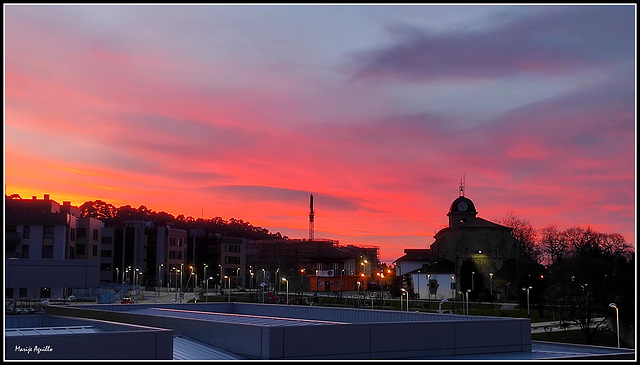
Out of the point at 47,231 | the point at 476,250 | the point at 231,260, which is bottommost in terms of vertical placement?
the point at 231,260

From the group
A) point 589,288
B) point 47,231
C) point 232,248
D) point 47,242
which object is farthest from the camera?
point 232,248

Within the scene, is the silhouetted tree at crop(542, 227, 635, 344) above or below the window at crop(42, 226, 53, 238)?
below

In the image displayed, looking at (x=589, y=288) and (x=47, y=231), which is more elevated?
(x=47, y=231)

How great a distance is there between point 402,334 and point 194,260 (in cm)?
15047

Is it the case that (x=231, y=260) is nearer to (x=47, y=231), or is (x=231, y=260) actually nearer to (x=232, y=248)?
(x=232, y=248)

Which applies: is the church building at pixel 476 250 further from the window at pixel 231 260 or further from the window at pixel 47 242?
the window at pixel 47 242

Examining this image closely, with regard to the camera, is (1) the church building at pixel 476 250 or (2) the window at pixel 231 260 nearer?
(1) the church building at pixel 476 250

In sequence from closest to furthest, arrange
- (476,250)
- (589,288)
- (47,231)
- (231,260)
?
(589,288)
(476,250)
(47,231)
(231,260)

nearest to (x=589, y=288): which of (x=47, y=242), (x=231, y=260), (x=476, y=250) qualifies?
(x=476, y=250)

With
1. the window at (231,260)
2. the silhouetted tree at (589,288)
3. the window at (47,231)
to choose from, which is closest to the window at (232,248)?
the window at (231,260)

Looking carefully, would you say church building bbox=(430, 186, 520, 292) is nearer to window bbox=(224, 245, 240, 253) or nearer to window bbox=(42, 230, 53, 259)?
window bbox=(224, 245, 240, 253)

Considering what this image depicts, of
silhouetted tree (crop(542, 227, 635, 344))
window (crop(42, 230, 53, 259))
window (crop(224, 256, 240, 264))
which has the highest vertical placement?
window (crop(42, 230, 53, 259))

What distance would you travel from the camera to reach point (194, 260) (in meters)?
173

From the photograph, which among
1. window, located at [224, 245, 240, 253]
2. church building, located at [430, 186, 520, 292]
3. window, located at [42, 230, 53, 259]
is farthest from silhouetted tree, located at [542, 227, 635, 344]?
window, located at [224, 245, 240, 253]
